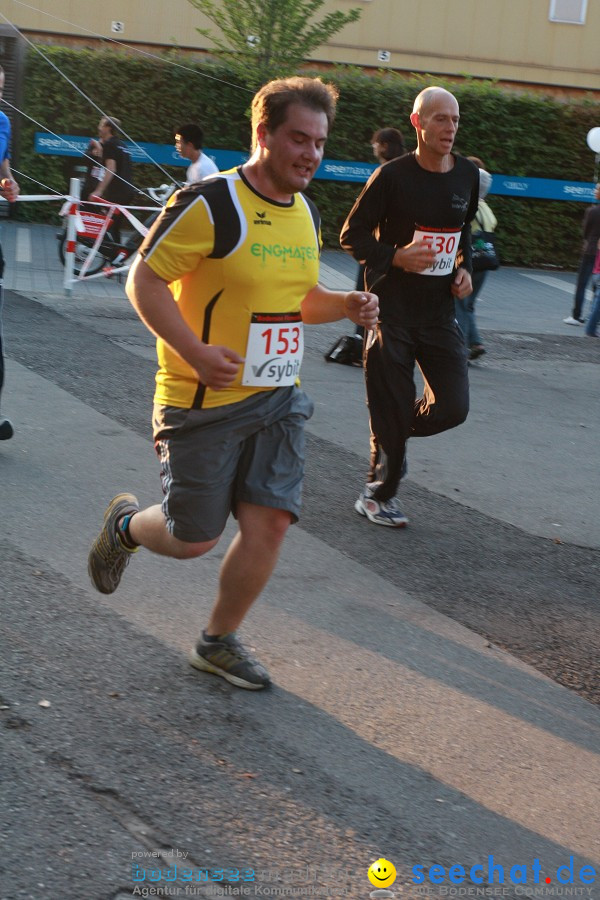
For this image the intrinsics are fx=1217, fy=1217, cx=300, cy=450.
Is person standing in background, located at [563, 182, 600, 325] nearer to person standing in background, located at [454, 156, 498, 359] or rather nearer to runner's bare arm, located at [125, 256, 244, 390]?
person standing in background, located at [454, 156, 498, 359]

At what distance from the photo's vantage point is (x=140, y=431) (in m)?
7.55

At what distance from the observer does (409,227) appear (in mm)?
5879

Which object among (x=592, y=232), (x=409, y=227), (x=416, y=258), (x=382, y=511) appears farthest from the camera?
(x=592, y=232)

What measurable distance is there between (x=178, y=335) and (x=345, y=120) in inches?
781

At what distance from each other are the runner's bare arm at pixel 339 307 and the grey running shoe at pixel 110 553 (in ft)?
3.07

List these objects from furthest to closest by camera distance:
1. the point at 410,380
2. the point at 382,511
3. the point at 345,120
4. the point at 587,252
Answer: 1. the point at 345,120
2. the point at 587,252
3. the point at 382,511
4. the point at 410,380

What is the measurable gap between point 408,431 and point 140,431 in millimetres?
2129

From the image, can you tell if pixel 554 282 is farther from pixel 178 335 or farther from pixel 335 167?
pixel 178 335

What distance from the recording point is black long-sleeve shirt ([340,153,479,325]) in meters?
5.82

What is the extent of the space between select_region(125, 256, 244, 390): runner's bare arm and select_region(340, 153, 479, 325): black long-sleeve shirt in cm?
228

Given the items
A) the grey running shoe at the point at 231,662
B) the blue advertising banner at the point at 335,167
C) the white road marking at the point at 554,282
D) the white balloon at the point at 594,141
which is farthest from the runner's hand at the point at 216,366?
the blue advertising banner at the point at 335,167

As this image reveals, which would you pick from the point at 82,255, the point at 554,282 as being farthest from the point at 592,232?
the point at 554,282

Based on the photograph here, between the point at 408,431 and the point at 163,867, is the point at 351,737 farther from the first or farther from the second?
the point at 408,431

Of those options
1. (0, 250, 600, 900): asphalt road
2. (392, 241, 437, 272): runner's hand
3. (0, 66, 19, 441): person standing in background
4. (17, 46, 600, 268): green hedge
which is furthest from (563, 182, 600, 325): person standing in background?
(392, 241, 437, 272): runner's hand
